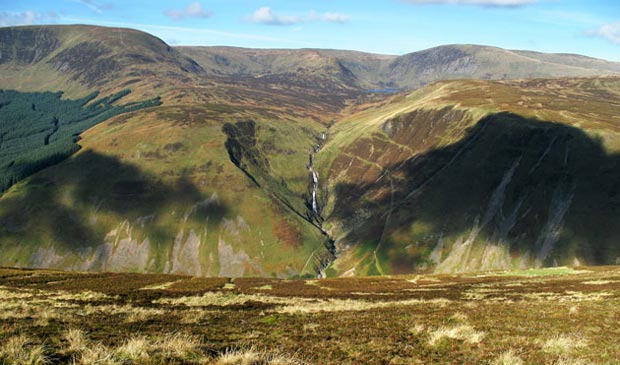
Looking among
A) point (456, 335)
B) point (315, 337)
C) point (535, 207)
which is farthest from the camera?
point (535, 207)

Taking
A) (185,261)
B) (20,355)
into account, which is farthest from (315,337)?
(185,261)

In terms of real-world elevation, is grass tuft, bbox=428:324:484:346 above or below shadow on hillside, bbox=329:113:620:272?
above

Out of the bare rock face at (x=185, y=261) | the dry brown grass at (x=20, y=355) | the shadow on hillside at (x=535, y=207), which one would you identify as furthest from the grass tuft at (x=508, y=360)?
the bare rock face at (x=185, y=261)

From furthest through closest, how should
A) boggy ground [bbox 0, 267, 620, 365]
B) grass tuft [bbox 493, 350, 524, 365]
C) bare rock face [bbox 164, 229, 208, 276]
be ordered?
bare rock face [bbox 164, 229, 208, 276] → grass tuft [bbox 493, 350, 524, 365] → boggy ground [bbox 0, 267, 620, 365]

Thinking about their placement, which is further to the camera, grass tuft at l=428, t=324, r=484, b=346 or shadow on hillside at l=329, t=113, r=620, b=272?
shadow on hillside at l=329, t=113, r=620, b=272

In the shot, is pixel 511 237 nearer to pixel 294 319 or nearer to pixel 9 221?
pixel 294 319

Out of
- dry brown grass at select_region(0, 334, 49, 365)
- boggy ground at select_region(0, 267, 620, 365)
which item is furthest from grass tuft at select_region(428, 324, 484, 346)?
dry brown grass at select_region(0, 334, 49, 365)

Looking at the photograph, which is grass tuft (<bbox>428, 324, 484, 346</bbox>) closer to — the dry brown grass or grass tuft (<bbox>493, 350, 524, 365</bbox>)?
grass tuft (<bbox>493, 350, 524, 365</bbox>)

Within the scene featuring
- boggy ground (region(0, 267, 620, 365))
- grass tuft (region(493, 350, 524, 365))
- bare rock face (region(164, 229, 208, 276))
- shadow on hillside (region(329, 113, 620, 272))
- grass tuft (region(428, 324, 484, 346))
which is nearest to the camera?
boggy ground (region(0, 267, 620, 365))

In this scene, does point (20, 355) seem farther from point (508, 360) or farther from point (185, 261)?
point (185, 261)

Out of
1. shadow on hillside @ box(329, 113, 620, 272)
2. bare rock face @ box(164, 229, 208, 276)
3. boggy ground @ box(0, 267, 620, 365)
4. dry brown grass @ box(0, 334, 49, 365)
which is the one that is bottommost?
bare rock face @ box(164, 229, 208, 276)

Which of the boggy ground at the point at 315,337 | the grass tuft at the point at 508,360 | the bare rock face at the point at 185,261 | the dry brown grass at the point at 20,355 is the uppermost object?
the dry brown grass at the point at 20,355

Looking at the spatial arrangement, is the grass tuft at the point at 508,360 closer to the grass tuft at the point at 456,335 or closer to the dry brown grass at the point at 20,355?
the grass tuft at the point at 456,335
